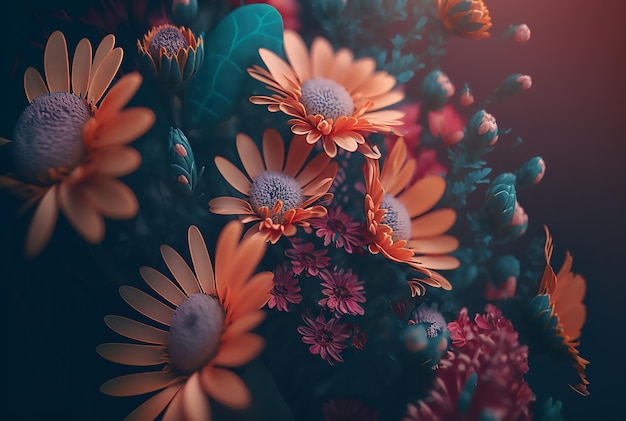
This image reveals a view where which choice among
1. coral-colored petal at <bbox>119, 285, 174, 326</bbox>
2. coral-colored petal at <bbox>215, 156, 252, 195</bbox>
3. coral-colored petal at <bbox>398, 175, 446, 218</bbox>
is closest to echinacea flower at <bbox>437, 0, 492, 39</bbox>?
coral-colored petal at <bbox>398, 175, 446, 218</bbox>

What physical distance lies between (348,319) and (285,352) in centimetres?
5

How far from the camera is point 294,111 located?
375mm

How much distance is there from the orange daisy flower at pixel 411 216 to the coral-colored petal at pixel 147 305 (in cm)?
15

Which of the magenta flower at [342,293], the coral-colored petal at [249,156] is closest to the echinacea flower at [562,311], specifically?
the magenta flower at [342,293]

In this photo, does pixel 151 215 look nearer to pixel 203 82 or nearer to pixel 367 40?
pixel 203 82

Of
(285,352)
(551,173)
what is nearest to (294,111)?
(285,352)

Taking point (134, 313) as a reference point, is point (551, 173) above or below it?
above

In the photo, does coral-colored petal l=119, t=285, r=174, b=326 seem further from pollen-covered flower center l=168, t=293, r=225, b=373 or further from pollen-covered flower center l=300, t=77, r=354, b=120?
pollen-covered flower center l=300, t=77, r=354, b=120

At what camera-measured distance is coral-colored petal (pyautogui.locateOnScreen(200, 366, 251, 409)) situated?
28 cm

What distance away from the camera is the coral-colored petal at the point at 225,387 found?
0.91 feet

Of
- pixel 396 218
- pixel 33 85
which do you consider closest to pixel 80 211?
pixel 33 85

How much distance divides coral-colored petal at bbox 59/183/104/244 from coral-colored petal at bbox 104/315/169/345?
75 millimetres

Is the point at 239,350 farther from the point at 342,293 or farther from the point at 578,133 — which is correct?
the point at 578,133

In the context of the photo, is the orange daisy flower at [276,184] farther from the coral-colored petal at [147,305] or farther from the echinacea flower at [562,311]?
the echinacea flower at [562,311]
